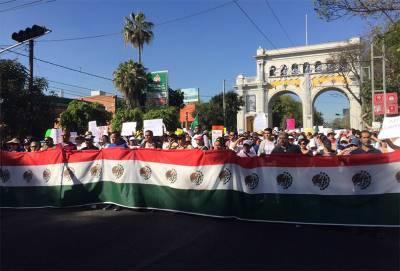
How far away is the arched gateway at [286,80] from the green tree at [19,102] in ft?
174

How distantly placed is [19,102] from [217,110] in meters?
38.3

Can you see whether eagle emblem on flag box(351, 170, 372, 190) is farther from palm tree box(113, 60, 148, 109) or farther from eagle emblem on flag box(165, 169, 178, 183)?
palm tree box(113, 60, 148, 109)

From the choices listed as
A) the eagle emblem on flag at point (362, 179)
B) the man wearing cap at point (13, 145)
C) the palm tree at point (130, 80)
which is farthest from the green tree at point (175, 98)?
the eagle emblem on flag at point (362, 179)

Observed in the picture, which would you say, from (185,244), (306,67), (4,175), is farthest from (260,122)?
(306,67)

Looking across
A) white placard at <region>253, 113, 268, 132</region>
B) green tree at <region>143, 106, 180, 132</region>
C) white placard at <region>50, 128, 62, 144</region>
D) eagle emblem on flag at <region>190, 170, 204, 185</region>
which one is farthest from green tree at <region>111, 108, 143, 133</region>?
eagle emblem on flag at <region>190, 170, 204, 185</region>

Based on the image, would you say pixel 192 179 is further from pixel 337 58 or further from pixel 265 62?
pixel 265 62

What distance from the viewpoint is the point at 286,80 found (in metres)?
80.9

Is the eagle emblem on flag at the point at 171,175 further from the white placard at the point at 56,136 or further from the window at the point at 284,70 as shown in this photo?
the window at the point at 284,70

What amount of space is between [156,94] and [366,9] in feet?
157

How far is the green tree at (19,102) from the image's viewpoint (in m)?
26.2

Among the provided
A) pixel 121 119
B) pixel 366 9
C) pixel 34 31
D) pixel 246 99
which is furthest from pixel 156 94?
pixel 366 9

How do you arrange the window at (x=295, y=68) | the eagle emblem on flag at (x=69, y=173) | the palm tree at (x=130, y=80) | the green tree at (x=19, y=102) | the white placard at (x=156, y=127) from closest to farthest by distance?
the eagle emblem on flag at (x=69, y=173), the white placard at (x=156, y=127), the green tree at (x=19, y=102), the palm tree at (x=130, y=80), the window at (x=295, y=68)

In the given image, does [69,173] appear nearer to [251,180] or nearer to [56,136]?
[251,180]

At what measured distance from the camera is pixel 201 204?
8398 mm
